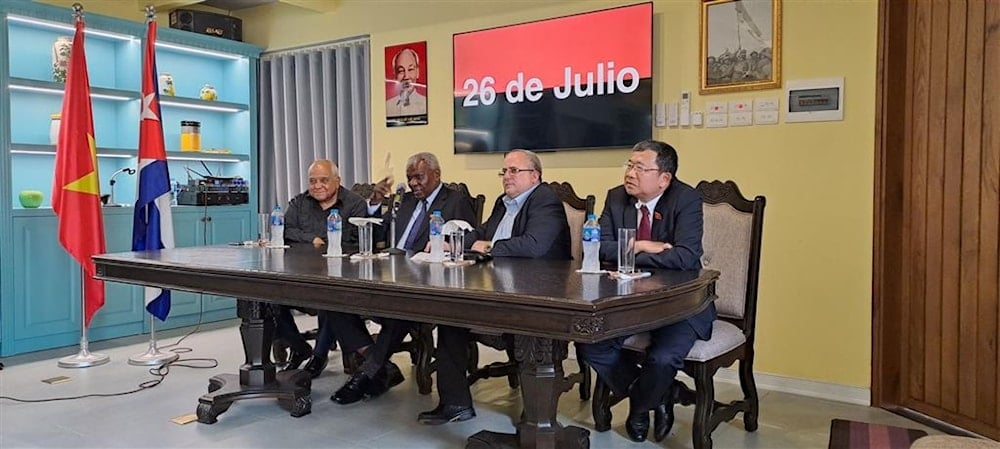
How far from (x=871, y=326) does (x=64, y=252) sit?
4558 millimetres

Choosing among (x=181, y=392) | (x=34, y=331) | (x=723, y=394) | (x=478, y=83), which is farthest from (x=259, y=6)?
(x=723, y=394)

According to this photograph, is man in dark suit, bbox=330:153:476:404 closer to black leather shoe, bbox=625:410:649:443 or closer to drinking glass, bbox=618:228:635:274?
black leather shoe, bbox=625:410:649:443

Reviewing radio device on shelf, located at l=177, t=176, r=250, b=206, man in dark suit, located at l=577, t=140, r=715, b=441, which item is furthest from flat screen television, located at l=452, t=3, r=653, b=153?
radio device on shelf, located at l=177, t=176, r=250, b=206

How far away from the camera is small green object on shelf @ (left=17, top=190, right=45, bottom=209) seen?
467cm

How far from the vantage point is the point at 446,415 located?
3203 millimetres

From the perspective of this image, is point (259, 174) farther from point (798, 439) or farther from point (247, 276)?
point (798, 439)

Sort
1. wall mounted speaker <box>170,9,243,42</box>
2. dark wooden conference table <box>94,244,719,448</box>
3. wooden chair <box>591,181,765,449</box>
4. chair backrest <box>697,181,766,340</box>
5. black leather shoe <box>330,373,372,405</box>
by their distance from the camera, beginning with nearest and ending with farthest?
dark wooden conference table <box>94,244,719,448</box>
wooden chair <box>591,181,765,449</box>
chair backrest <box>697,181,766,340</box>
black leather shoe <box>330,373,372,405</box>
wall mounted speaker <box>170,9,243,42</box>

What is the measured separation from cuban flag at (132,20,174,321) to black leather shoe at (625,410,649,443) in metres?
2.85

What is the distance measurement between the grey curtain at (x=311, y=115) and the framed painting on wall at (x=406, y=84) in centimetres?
27

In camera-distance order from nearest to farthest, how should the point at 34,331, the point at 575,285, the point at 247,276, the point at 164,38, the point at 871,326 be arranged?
the point at 575,285 < the point at 247,276 < the point at 871,326 < the point at 34,331 < the point at 164,38

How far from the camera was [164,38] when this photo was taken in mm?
5375

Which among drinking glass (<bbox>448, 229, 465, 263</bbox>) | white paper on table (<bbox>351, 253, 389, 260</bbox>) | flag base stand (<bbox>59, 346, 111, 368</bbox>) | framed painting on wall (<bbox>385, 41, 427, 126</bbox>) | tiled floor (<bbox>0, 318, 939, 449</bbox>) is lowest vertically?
tiled floor (<bbox>0, 318, 939, 449</bbox>)

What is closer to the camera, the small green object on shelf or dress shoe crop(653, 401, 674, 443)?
dress shoe crop(653, 401, 674, 443)

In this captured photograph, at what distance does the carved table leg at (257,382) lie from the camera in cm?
323
